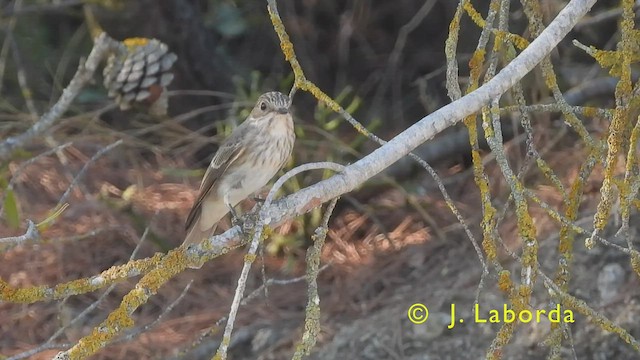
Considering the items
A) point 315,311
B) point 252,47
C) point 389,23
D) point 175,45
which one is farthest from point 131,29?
point 315,311

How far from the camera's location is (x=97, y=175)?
5383 mm

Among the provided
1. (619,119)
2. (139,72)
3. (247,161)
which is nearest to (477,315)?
(247,161)

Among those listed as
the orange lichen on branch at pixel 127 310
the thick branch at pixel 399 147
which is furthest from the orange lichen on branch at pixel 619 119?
the orange lichen on branch at pixel 127 310

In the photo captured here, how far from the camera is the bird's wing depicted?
161 inches

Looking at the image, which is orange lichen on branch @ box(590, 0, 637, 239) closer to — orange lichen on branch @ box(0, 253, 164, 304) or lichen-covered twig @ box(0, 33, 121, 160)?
orange lichen on branch @ box(0, 253, 164, 304)

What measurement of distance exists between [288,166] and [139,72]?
32.5 inches

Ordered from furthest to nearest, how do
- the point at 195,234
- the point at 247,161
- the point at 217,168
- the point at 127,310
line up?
the point at 195,234, the point at 217,168, the point at 247,161, the point at 127,310

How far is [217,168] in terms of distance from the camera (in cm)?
414

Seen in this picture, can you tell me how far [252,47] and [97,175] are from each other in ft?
3.85

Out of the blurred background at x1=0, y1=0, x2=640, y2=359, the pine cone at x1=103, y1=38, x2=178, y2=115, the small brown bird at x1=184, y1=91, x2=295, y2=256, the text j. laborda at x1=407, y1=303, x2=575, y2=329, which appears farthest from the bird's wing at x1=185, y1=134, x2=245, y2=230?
the text j. laborda at x1=407, y1=303, x2=575, y2=329

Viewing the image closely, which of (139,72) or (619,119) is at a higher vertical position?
(619,119)

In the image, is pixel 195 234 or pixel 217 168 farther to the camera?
pixel 195 234

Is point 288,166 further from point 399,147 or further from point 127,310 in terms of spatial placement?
point 127,310

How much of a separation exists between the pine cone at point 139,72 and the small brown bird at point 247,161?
0.79 metres
